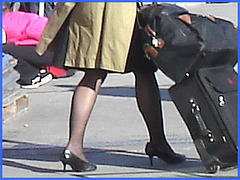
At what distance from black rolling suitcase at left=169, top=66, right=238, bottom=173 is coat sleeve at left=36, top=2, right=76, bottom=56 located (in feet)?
2.49

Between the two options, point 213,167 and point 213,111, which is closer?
point 213,111

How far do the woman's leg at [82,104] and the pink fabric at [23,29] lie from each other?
3771 mm

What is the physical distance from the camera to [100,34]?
4.24m

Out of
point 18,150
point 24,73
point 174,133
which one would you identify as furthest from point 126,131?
point 24,73

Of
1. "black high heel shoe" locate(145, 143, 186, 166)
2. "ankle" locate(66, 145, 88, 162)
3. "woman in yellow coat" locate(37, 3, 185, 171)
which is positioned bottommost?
"black high heel shoe" locate(145, 143, 186, 166)

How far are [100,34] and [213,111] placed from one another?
765mm

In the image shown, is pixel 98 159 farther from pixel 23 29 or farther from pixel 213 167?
pixel 23 29

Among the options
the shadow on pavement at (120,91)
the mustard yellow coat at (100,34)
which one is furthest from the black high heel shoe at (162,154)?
the shadow on pavement at (120,91)

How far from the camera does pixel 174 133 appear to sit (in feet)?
18.4

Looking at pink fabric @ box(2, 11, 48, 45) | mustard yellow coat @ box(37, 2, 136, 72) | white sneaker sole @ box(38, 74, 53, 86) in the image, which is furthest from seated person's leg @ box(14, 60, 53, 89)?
mustard yellow coat @ box(37, 2, 136, 72)

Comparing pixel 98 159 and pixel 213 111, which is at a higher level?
pixel 213 111

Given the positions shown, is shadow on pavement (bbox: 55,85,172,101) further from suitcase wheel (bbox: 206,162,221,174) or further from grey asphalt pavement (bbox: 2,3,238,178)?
suitcase wheel (bbox: 206,162,221,174)

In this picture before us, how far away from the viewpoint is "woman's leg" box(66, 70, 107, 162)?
14.4 feet

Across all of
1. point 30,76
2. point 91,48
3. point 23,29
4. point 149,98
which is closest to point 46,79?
point 30,76
